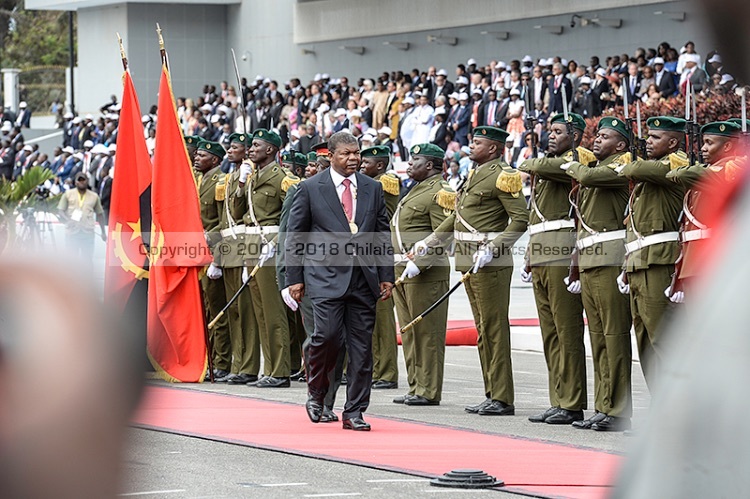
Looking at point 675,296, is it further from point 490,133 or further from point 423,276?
point 423,276

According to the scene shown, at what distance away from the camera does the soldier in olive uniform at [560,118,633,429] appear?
896 cm

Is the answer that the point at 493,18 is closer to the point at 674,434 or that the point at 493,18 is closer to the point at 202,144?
the point at 202,144

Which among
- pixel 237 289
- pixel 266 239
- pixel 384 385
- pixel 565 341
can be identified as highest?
pixel 266 239

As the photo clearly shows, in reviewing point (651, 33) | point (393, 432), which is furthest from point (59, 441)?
point (651, 33)

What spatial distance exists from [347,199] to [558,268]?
1.44 meters

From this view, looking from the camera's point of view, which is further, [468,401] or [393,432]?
[468,401]

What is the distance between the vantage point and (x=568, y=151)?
31.8ft

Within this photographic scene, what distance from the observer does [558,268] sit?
9461 mm

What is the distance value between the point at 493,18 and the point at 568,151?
25604 mm

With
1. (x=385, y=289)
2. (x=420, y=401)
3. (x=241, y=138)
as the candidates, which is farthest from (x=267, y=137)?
(x=385, y=289)

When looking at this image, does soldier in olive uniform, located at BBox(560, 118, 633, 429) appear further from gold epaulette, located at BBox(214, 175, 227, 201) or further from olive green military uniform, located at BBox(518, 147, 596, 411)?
gold epaulette, located at BBox(214, 175, 227, 201)

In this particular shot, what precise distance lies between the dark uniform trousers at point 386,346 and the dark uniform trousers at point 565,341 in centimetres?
261

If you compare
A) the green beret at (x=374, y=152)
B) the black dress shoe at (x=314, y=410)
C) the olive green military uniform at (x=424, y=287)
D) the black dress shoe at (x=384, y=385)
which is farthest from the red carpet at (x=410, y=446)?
the green beret at (x=374, y=152)

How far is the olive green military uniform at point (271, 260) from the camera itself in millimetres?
11945
